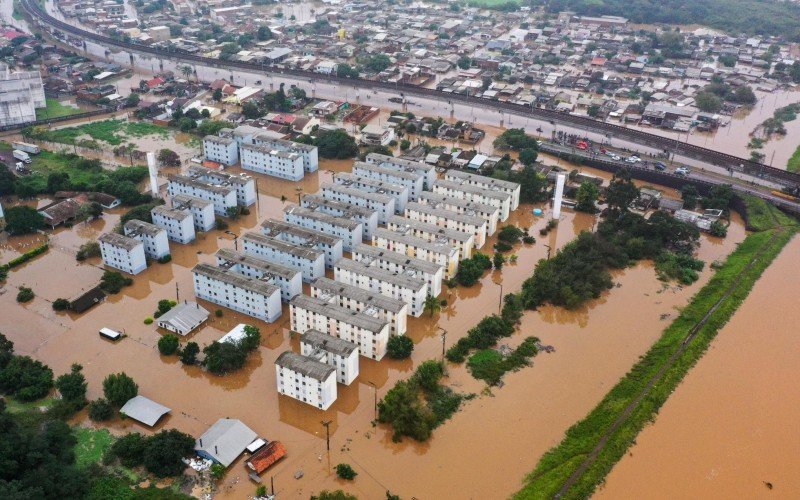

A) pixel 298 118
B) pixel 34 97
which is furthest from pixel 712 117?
pixel 34 97

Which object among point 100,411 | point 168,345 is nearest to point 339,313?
point 168,345

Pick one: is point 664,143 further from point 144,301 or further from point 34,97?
point 34,97

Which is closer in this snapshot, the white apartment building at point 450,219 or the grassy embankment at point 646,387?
the grassy embankment at point 646,387

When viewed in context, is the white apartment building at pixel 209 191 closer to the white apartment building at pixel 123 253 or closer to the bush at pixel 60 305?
the white apartment building at pixel 123 253

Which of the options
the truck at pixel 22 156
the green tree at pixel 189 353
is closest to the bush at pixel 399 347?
the green tree at pixel 189 353

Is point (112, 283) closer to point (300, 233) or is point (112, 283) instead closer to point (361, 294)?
point (300, 233)

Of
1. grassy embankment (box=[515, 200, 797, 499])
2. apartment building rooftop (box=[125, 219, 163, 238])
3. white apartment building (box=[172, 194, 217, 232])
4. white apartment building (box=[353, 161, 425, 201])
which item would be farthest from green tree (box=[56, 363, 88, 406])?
white apartment building (box=[353, 161, 425, 201])
